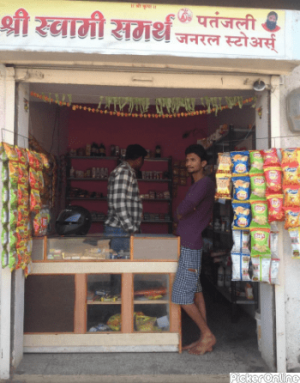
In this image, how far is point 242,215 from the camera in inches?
110

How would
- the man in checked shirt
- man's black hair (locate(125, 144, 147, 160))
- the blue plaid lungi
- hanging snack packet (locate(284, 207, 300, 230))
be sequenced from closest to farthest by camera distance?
hanging snack packet (locate(284, 207, 300, 230))
the blue plaid lungi
the man in checked shirt
man's black hair (locate(125, 144, 147, 160))

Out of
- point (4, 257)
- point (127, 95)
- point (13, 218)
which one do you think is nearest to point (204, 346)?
point (4, 257)

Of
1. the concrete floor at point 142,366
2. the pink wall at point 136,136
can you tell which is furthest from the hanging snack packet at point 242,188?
the pink wall at point 136,136

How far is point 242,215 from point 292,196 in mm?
417

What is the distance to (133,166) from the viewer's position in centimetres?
349

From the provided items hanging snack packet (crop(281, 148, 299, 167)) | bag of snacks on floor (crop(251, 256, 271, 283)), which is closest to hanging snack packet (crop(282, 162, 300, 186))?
hanging snack packet (crop(281, 148, 299, 167))

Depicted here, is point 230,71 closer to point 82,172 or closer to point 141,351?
point 141,351

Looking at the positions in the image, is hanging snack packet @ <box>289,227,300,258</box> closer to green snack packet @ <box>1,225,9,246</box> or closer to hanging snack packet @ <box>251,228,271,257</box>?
hanging snack packet @ <box>251,228,271,257</box>

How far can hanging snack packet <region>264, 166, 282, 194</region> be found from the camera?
2.66m

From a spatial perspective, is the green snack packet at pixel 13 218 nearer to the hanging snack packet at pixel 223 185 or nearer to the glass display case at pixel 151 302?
the glass display case at pixel 151 302

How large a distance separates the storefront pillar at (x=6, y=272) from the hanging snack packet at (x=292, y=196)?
2.24m

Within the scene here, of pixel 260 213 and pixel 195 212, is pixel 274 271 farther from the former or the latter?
pixel 195 212

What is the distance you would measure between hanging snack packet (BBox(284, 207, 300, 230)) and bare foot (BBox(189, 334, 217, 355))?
50.8 inches

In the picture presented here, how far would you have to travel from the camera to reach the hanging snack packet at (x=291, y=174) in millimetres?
2629
